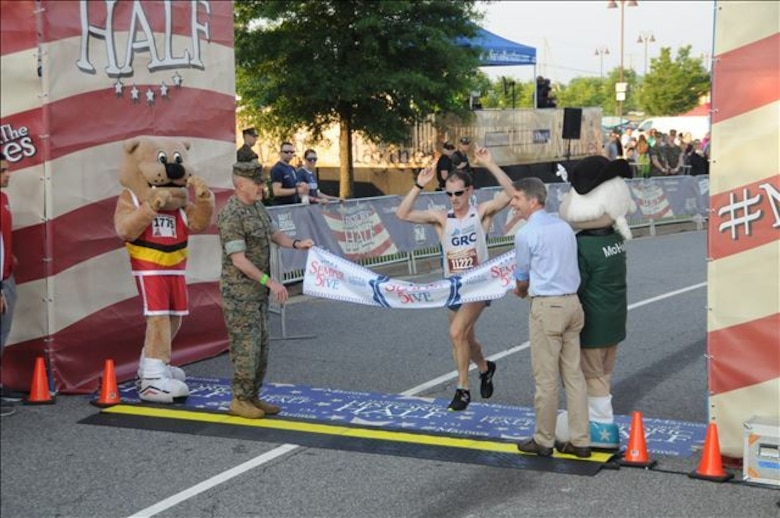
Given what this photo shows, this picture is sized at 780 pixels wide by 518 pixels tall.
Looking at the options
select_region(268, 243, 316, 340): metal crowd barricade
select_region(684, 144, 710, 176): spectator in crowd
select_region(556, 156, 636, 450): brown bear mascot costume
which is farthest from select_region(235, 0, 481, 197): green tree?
select_region(556, 156, 636, 450): brown bear mascot costume

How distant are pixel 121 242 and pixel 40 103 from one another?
1478 mm

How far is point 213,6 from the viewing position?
11164 mm

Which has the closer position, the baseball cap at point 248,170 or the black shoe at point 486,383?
the baseball cap at point 248,170

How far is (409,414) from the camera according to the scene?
8.77 metres

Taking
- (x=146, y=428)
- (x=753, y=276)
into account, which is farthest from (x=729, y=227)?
(x=146, y=428)

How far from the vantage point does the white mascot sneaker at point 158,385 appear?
30.3ft

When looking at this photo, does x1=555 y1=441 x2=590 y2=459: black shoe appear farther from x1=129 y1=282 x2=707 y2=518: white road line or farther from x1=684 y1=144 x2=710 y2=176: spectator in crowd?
x1=684 y1=144 x2=710 y2=176: spectator in crowd

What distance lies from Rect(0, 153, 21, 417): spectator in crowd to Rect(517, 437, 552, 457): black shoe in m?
4.12

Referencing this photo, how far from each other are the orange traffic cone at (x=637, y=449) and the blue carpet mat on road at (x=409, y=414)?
294 millimetres

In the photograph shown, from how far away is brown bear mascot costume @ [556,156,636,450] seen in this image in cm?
747

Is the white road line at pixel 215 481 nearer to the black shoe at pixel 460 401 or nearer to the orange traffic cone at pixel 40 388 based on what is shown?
the black shoe at pixel 460 401

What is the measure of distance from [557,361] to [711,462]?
1156 millimetres

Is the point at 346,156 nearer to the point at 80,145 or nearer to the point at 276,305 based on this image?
the point at 276,305

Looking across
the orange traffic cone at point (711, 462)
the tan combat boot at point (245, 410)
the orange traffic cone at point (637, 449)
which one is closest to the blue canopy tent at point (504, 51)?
the tan combat boot at point (245, 410)
